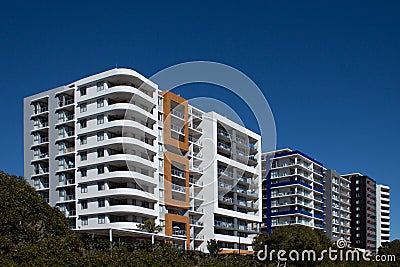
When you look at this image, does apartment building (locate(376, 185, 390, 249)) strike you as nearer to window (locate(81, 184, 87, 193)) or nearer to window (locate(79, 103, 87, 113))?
window (locate(81, 184, 87, 193))

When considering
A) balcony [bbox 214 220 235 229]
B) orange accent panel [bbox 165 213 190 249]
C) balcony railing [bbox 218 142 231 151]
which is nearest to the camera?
orange accent panel [bbox 165 213 190 249]

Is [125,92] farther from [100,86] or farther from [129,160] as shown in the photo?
[129,160]

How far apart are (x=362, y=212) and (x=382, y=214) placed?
17.3m

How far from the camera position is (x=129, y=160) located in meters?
52.2

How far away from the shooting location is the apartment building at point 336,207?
10194 cm

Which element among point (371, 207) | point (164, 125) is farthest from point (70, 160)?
point (371, 207)

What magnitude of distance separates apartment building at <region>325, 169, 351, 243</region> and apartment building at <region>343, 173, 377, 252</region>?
7.05 meters

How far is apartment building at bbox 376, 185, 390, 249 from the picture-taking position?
130500mm

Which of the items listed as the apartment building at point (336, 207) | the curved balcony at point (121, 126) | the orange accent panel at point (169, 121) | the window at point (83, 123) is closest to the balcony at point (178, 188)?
the orange accent panel at point (169, 121)

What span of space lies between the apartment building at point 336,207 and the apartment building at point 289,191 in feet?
22.7

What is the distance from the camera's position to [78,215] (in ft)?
177

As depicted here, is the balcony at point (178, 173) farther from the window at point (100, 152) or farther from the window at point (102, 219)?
the window at point (102, 219)

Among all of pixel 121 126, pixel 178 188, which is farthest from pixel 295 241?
pixel 121 126

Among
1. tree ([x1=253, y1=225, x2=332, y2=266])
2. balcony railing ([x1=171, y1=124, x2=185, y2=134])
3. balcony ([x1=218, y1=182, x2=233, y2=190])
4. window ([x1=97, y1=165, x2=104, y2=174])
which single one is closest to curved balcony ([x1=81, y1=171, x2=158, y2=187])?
window ([x1=97, y1=165, x2=104, y2=174])
